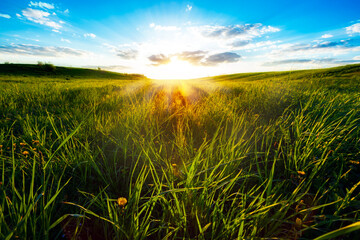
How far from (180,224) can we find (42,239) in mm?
665

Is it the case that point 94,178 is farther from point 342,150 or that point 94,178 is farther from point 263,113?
point 263,113

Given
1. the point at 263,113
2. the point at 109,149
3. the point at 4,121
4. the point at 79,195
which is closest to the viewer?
the point at 79,195

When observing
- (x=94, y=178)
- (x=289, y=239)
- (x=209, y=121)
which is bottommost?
(x=289, y=239)

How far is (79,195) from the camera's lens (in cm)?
116

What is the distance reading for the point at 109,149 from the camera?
1.80 meters

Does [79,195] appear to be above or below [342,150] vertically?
below

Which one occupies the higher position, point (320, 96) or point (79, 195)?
point (320, 96)

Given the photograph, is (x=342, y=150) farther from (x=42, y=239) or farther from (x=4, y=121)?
(x=4, y=121)

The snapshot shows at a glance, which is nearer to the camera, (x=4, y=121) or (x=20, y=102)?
(x=4, y=121)

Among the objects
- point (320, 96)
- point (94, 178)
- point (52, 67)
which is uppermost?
point (52, 67)

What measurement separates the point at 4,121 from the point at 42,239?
2.44 m

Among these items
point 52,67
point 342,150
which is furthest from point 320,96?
point 52,67

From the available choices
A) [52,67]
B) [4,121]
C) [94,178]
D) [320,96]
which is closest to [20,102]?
[4,121]

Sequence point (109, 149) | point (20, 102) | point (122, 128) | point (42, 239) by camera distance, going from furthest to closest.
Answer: point (20, 102) < point (122, 128) < point (109, 149) < point (42, 239)
